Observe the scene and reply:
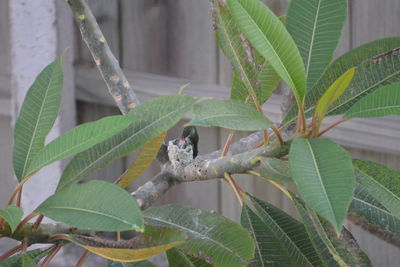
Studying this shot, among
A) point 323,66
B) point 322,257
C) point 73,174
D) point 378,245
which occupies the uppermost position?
point 323,66

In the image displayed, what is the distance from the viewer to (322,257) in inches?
33.1

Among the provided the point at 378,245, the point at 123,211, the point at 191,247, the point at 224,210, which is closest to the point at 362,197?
the point at 191,247

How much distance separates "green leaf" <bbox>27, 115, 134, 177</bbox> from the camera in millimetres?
695

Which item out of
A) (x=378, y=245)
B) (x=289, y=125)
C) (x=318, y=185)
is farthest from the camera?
(x=378, y=245)

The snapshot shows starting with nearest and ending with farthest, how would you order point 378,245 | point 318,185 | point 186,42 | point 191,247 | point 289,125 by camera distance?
point 318,185 → point 191,247 → point 289,125 → point 378,245 → point 186,42

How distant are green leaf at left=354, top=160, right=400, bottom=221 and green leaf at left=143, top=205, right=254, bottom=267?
144 millimetres

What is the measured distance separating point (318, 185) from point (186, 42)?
2.05 metres

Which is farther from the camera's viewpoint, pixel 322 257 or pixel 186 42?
pixel 186 42

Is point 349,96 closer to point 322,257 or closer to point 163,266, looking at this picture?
point 322,257

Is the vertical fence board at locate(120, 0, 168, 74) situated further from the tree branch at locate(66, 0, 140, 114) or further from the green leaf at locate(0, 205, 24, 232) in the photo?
the green leaf at locate(0, 205, 24, 232)

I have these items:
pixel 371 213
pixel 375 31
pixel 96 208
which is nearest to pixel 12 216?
pixel 96 208

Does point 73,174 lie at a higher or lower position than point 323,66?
lower

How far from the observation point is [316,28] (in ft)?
2.73

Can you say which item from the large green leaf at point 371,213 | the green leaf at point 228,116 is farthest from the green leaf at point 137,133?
the large green leaf at point 371,213
